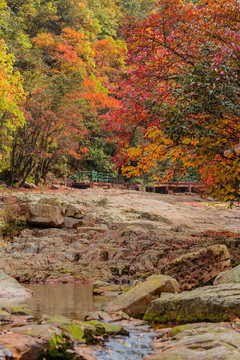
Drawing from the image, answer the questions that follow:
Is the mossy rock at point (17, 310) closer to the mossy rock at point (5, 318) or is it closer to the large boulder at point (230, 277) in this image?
the mossy rock at point (5, 318)

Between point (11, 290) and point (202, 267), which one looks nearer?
point (11, 290)

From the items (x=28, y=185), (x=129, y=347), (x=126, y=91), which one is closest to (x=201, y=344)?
(x=129, y=347)

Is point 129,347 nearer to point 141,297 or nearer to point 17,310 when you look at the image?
point 141,297

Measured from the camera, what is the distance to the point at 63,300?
6789 mm

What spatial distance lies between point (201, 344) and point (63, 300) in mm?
3833

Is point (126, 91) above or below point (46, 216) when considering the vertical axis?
above

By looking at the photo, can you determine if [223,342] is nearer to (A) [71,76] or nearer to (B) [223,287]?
(B) [223,287]

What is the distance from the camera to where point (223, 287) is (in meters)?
5.33

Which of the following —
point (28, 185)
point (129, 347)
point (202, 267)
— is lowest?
point (129, 347)

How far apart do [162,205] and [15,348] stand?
20614 millimetres

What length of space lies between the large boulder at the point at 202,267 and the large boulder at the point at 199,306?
192 centimetres

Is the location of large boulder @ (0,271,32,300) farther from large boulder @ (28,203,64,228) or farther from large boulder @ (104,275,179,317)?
large boulder @ (28,203,64,228)

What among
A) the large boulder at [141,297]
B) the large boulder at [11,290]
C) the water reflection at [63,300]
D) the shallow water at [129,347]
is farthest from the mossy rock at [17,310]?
the shallow water at [129,347]

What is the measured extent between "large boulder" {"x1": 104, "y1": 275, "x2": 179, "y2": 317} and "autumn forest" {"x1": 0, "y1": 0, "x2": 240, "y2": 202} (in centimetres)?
226
